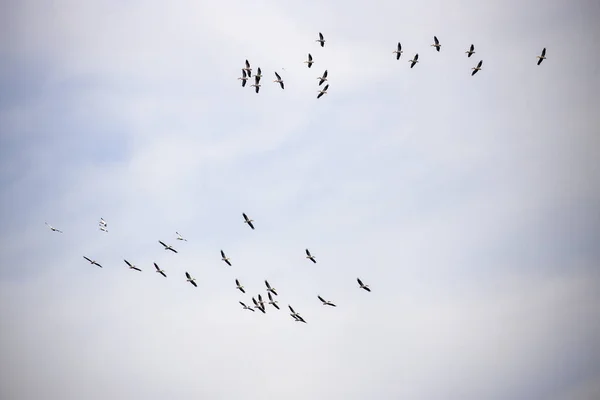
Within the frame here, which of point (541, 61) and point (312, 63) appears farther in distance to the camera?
point (541, 61)

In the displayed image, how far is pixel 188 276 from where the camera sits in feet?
355

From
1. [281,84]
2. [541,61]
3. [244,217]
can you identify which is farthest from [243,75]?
[541,61]

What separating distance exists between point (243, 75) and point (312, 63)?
10552mm

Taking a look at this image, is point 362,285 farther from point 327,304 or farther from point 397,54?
point 397,54

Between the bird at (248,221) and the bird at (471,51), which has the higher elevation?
the bird at (471,51)

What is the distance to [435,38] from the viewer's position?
345 feet

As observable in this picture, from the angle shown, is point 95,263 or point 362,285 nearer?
point 362,285

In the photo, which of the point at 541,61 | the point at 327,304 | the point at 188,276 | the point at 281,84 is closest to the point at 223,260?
the point at 188,276

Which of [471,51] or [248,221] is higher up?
[471,51]

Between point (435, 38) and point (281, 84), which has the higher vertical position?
point (435, 38)

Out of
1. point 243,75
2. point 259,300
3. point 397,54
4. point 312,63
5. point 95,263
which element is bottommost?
point 95,263

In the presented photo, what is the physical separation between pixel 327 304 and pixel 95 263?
38.1 meters

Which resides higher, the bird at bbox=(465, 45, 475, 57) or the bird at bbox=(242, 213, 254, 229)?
the bird at bbox=(465, 45, 475, 57)

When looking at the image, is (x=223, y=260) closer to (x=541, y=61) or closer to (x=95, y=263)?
(x=95, y=263)
